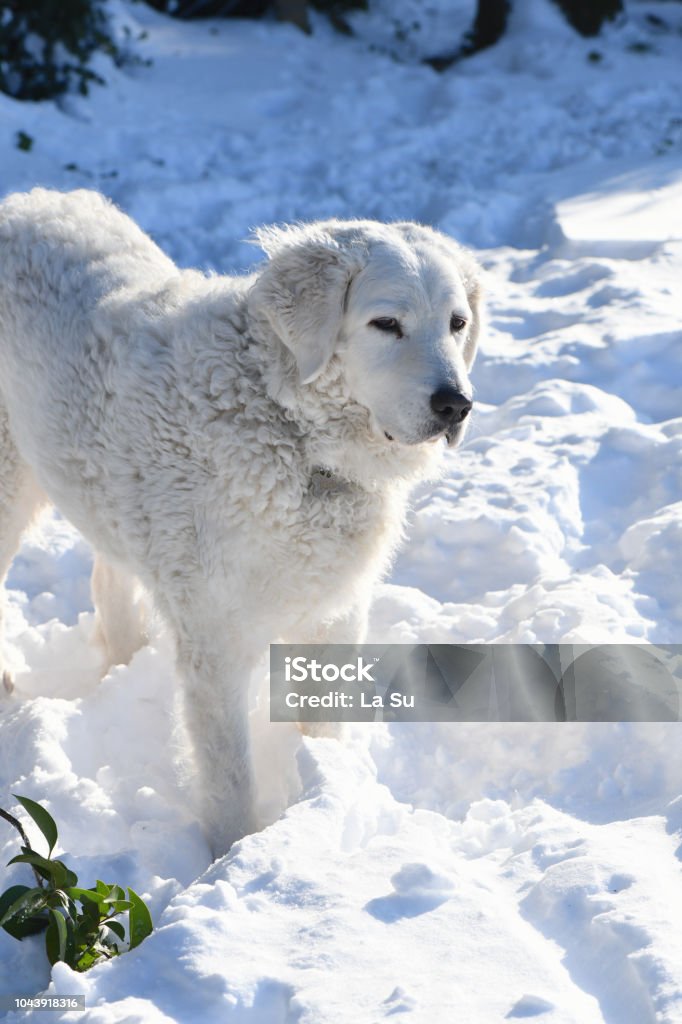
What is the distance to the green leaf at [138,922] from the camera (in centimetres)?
257

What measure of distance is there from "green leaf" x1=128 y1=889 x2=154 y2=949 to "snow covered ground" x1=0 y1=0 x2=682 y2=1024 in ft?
0.17

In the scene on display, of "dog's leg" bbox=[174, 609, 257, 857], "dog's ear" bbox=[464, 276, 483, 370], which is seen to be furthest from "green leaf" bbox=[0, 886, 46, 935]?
"dog's ear" bbox=[464, 276, 483, 370]

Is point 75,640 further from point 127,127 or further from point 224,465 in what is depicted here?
point 127,127

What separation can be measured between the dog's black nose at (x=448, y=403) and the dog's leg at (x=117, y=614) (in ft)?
5.28

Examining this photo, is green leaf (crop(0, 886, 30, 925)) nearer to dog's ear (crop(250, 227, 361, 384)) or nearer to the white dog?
the white dog

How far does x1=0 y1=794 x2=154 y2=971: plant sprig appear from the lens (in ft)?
8.31

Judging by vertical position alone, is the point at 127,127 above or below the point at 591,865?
above

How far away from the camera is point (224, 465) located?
3.14 metres

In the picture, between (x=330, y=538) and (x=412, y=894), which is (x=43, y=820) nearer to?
(x=412, y=894)

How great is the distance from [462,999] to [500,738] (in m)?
1.46

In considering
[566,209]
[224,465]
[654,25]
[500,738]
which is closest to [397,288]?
[224,465]
